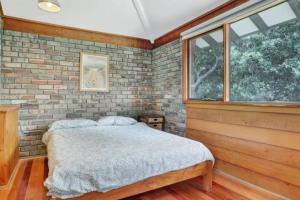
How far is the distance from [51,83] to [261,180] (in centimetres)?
339

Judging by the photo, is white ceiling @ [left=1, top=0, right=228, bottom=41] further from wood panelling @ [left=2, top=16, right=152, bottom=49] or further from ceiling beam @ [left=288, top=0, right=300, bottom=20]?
ceiling beam @ [left=288, top=0, right=300, bottom=20]

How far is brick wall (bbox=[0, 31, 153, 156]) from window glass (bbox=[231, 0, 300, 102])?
7.17 feet

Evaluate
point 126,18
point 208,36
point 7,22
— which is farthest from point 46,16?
point 208,36

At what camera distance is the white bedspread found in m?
1.58

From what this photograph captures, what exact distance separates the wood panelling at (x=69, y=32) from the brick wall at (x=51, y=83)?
0.08m

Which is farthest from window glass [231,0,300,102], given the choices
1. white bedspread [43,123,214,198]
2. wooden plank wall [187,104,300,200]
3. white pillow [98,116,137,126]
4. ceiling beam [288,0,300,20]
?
white pillow [98,116,137,126]

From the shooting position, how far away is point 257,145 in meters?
2.33

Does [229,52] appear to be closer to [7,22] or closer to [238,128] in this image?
[238,128]

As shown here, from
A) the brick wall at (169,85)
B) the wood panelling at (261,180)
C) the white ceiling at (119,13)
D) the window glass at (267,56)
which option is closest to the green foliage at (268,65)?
the window glass at (267,56)

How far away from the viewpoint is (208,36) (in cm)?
311

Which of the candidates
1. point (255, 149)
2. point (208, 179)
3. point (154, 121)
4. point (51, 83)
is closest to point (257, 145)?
point (255, 149)

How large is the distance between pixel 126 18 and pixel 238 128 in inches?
103

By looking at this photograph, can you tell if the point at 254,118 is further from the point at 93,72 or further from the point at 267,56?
the point at 93,72

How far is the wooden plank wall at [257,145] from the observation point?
6.65ft
